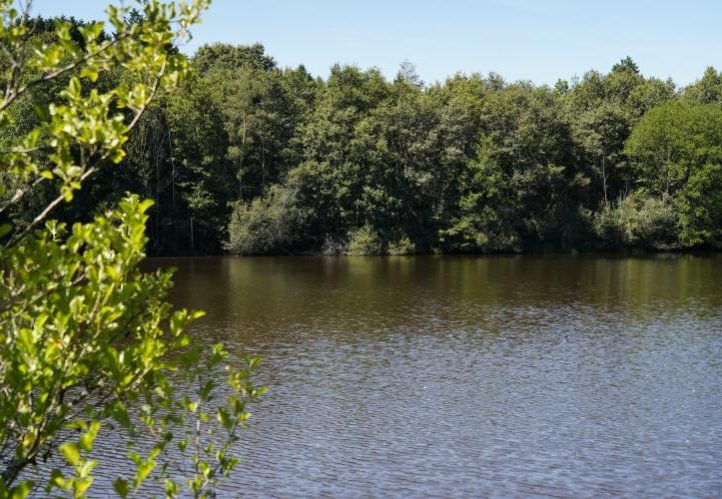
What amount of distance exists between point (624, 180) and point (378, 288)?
1604 inches

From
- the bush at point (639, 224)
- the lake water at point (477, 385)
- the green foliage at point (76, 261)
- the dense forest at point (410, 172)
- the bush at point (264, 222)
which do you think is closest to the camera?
the green foliage at point (76, 261)

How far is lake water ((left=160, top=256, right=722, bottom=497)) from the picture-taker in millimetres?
18984

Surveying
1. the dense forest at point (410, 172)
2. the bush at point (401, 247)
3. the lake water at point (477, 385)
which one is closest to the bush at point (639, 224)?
the dense forest at point (410, 172)

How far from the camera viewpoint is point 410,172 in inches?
2975

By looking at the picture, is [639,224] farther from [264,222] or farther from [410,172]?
[264,222]

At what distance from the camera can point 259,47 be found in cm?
10900

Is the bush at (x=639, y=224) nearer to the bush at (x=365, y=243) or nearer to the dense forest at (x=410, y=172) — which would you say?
the dense forest at (x=410, y=172)

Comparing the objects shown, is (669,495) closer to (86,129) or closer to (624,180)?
(86,129)

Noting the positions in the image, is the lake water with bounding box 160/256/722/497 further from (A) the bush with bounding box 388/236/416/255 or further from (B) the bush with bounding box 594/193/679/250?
(B) the bush with bounding box 594/193/679/250

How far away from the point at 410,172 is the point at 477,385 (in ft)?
164

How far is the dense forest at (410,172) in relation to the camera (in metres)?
73.2

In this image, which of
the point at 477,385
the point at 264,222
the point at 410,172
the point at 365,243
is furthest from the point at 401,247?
the point at 477,385

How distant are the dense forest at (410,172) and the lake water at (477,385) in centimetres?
2217

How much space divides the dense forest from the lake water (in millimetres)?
22173
